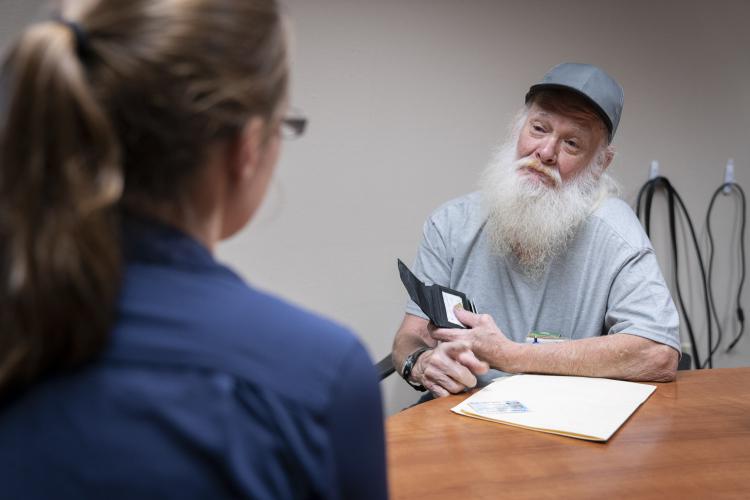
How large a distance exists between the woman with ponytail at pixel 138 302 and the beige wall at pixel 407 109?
2.04m

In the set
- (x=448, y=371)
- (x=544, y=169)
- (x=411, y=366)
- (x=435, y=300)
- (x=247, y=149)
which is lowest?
(x=411, y=366)

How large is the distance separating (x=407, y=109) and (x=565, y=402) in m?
1.69

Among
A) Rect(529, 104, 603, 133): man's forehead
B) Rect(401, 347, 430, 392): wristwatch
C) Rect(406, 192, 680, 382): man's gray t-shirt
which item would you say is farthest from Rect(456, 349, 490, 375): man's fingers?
Rect(529, 104, 603, 133): man's forehead

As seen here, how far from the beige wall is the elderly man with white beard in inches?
23.7

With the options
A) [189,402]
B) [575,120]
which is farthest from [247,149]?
[575,120]

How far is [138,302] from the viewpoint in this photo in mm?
578

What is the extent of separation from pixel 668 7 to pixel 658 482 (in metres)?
2.66

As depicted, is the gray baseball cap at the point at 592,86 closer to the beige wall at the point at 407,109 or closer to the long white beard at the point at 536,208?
the long white beard at the point at 536,208

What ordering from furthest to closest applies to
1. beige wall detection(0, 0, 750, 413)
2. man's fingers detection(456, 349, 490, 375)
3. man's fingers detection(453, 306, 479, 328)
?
beige wall detection(0, 0, 750, 413), man's fingers detection(453, 306, 479, 328), man's fingers detection(456, 349, 490, 375)

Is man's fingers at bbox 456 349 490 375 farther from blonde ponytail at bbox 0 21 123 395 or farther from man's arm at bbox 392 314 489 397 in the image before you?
blonde ponytail at bbox 0 21 123 395

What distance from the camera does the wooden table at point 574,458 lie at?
107 cm

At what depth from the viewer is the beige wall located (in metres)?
2.76

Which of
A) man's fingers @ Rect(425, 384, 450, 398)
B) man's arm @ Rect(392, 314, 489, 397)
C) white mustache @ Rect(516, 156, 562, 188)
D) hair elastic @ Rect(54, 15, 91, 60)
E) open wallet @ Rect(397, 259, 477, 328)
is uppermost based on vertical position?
hair elastic @ Rect(54, 15, 91, 60)

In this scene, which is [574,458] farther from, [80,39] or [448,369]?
Result: [80,39]
